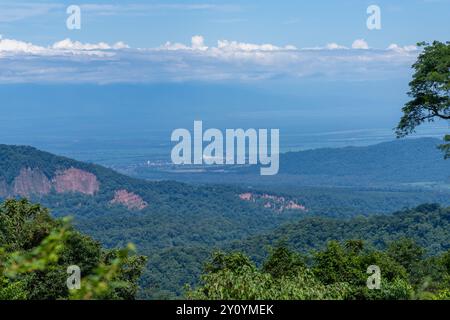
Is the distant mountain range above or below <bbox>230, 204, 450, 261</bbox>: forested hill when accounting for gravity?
below

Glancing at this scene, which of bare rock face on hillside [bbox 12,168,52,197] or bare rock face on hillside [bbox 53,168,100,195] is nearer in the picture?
bare rock face on hillside [bbox 53,168,100,195]

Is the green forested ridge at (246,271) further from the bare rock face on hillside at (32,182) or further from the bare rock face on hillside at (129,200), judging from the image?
the bare rock face on hillside at (32,182)

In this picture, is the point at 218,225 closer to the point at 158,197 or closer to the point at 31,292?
the point at 158,197

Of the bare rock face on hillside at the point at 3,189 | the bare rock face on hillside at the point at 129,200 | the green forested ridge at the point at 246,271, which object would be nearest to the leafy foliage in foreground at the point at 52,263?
the green forested ridge at the point at 246,271

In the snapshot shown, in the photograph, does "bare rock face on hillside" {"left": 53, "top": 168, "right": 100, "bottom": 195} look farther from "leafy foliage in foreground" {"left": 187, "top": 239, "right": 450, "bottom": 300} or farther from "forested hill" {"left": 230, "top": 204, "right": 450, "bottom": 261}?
"leafy foliage in foreground" {"left": 187, "top": 239, "right": 450, "bottom": 300}

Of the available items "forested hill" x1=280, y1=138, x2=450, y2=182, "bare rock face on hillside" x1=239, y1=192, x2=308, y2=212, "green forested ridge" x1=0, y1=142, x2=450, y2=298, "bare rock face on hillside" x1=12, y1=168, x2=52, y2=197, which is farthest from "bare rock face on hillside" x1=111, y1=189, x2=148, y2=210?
"forested hill" x1=280, y1=138, x2=450, y2=182

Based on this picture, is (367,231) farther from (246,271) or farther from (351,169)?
(351,169)

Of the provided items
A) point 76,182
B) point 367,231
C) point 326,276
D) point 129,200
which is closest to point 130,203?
point 129,200
